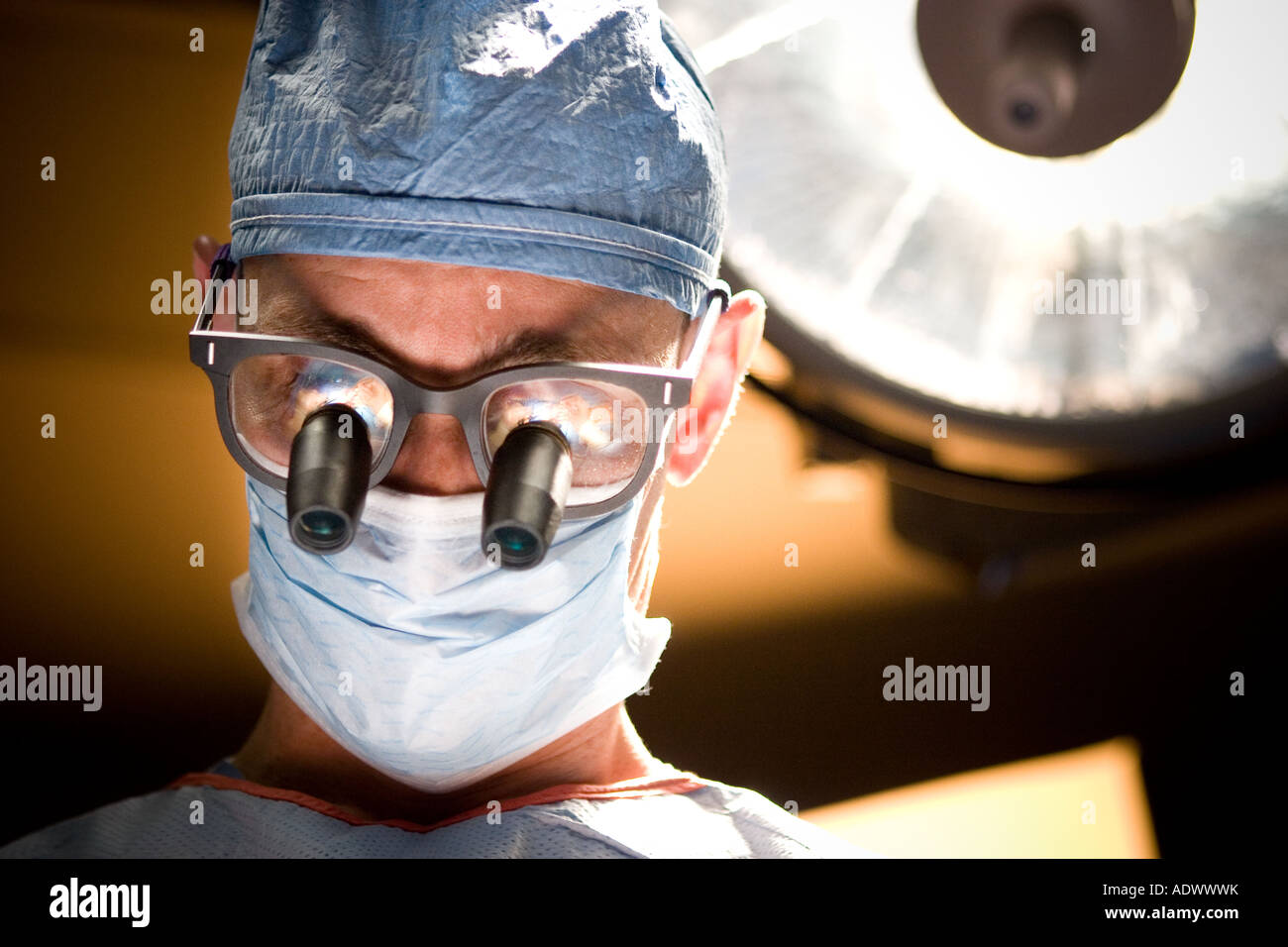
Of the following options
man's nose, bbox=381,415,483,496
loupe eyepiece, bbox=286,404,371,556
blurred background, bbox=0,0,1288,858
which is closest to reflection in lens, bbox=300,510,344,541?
loupe eyepiece, bbox=286,404,371,556

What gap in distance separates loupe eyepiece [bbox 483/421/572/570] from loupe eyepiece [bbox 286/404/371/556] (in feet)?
0.37

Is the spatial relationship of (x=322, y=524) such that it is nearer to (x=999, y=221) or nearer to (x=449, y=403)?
(x=449, y=403)

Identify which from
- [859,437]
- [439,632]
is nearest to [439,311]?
[439,632]

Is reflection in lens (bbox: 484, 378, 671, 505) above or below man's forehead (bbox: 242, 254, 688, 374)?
below

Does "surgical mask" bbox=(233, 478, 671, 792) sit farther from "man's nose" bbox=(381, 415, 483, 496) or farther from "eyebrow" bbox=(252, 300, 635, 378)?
"eyebrow" bbox=(252, 300, 635, 378)

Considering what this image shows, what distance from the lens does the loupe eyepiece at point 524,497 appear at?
1.00 m

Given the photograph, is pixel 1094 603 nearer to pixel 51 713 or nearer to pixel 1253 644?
pixel 1253 644

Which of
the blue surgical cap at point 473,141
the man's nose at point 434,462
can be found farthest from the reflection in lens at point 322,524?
the blue surgical cap at point 473,141

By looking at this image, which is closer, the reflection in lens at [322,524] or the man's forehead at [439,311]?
the reflection in lens at [322,524]

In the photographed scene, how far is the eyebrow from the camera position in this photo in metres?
1.13

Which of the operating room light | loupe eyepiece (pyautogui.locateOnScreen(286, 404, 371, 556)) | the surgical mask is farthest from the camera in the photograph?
the operating room light

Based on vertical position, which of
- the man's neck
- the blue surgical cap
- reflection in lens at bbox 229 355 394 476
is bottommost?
the man's neck

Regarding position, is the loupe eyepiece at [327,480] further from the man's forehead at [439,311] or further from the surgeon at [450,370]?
the man's forehead at [439,311]
